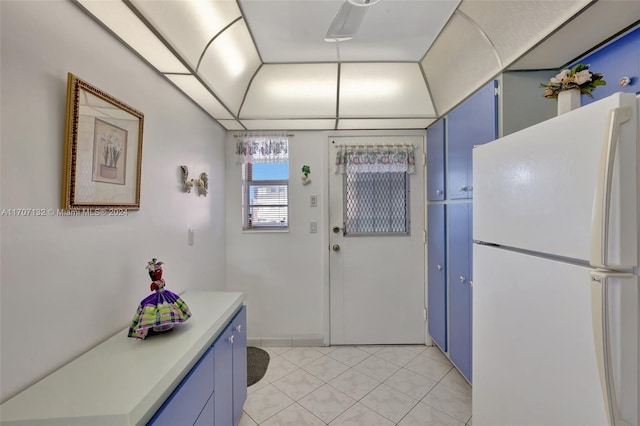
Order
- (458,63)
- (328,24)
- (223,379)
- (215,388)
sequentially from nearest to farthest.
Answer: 1. (215,388)
2. (223,379)
3. (328,24)
4. (458,63)

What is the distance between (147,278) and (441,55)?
2.44m

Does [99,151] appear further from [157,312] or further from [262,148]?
[262,148]

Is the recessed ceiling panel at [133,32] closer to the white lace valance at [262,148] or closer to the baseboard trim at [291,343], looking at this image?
the white lace valance at [262,148]

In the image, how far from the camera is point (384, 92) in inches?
90.0

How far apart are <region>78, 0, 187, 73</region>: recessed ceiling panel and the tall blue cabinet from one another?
189cm

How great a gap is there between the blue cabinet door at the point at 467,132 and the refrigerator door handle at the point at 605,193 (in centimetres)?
102

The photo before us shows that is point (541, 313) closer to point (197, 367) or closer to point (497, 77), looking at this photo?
point (197, 367)

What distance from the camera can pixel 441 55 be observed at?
1.93 m

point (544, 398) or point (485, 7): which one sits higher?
point (485, 7)

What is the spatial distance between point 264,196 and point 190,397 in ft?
6.37

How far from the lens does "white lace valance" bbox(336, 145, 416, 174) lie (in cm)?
262

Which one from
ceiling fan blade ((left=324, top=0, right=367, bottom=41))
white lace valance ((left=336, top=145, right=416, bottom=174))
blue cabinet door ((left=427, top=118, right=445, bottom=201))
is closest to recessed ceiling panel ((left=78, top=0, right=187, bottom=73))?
ceiling fan blade ((left=324, top=0, right=367, bottom=41))

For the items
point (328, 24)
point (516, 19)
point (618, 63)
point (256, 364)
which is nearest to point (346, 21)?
point (328, 24)

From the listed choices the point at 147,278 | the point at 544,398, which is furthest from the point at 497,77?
the point at 147,278
